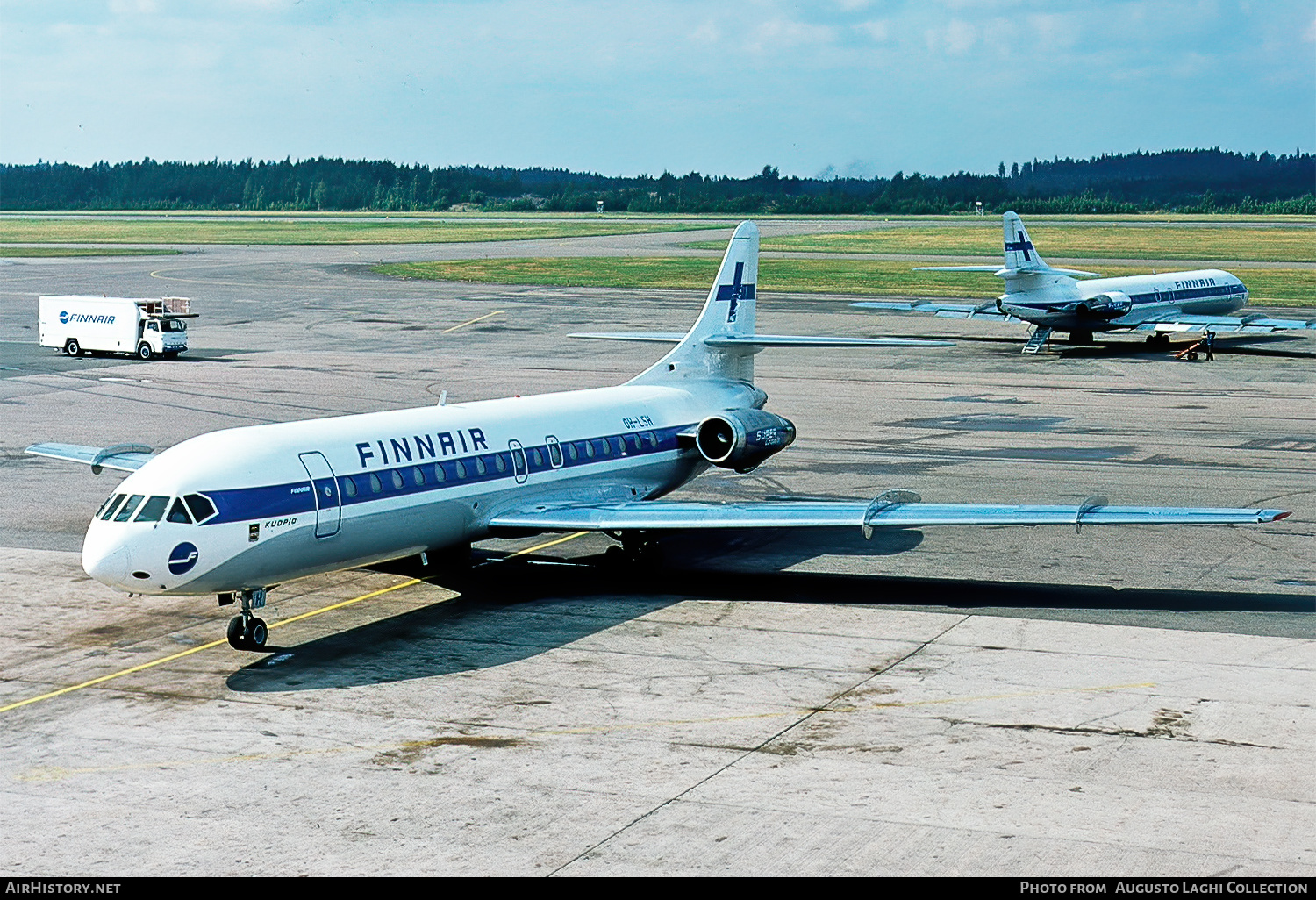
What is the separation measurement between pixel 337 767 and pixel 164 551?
17.5 feet

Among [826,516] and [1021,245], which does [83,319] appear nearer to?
[1021,245]

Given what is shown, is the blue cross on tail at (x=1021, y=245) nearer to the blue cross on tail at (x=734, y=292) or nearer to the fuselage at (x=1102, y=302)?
the fuselage at (x=1102, y=302)

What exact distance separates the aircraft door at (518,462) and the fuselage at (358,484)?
2 cm

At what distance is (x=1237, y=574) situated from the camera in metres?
27.9

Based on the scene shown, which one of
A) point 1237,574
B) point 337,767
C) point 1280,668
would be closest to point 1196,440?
point 1237,574

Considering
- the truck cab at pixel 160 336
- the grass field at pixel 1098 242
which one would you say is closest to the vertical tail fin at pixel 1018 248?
the truck cab at pixel 160 336

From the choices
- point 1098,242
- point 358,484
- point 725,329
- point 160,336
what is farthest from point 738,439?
point 1098,242

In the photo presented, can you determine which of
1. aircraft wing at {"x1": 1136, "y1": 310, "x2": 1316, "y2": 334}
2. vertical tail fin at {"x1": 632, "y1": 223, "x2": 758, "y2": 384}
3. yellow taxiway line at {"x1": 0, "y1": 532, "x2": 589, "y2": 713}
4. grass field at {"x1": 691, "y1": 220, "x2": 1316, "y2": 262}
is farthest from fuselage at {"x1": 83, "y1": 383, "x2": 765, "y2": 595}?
grass field at {"x1": 691, "y1": 220, "x2": 1316, "y2": 262}

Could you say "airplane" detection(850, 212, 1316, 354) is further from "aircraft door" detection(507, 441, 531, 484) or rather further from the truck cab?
"aircraft door" detection(507, 441, 531, 484)

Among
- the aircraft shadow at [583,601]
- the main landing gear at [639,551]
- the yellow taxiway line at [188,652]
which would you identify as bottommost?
the yellow taxiway line at [188,652]

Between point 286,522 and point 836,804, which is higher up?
point 286,522

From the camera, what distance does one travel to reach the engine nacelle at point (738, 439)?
99.6 ft

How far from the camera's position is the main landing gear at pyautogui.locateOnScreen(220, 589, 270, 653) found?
908 inches
